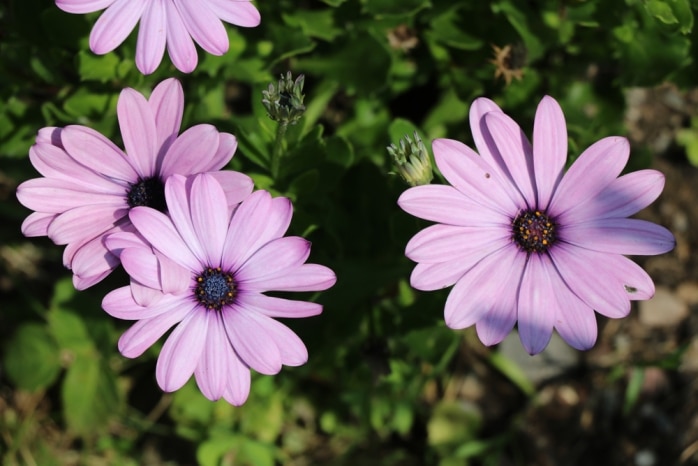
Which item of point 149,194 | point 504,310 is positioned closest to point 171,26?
point 149,194

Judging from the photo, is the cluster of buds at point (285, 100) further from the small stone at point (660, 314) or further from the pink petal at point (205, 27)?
the small stone at point (660, 314)

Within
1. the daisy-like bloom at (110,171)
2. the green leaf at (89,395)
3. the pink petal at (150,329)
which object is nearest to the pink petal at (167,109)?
the daisy-like bloom at (110,171)

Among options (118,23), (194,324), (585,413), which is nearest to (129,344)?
(194,324)

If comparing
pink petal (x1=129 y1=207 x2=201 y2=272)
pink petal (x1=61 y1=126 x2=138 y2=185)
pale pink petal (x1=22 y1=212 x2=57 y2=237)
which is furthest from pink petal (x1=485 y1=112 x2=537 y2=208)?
pale pink petal (x1=22 y1=212 x2=57 y2=237)

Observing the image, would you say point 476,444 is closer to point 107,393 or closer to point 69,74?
Result: point 107,393

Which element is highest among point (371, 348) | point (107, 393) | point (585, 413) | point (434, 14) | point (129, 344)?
point (434, 14)

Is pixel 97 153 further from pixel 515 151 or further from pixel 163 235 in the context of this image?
pixel 515 151
